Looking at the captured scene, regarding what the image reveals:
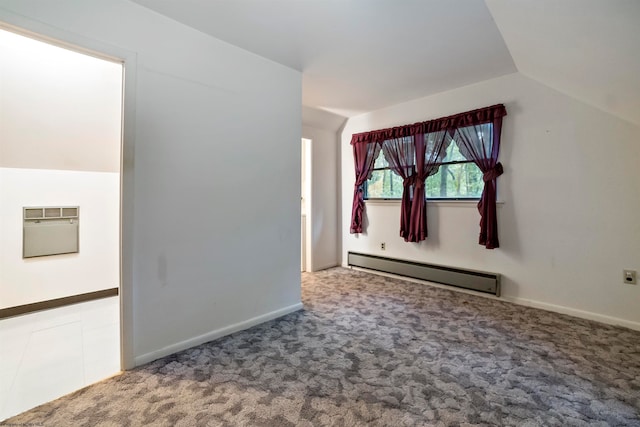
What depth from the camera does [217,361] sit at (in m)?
1.93

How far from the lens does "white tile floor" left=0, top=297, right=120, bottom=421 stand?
1.61 metres

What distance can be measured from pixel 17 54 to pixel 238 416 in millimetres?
3073

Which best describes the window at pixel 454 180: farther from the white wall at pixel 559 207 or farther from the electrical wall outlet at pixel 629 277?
the electrical wall outlet at pixel 629 277

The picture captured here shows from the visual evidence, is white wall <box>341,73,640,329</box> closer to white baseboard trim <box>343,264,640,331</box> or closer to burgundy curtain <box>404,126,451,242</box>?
white baseboard trim <box>343,264,640,331</box>

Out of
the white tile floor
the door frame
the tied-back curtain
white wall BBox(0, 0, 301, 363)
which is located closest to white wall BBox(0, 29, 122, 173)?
the door frame

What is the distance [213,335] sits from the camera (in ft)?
7.37

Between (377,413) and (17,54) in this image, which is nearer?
(377,413)

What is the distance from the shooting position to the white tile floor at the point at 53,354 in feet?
5.28

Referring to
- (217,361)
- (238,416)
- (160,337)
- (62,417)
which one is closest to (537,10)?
(238,416)

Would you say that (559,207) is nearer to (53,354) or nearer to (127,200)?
(127,200)

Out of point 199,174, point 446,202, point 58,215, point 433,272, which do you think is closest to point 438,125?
point 446,202

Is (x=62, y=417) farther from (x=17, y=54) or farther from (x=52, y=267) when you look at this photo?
(x=17, y=54)

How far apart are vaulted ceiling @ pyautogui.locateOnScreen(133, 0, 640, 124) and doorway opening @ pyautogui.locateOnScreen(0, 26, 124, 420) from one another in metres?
0.96

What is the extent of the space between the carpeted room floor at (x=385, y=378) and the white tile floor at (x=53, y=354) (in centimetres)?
14
